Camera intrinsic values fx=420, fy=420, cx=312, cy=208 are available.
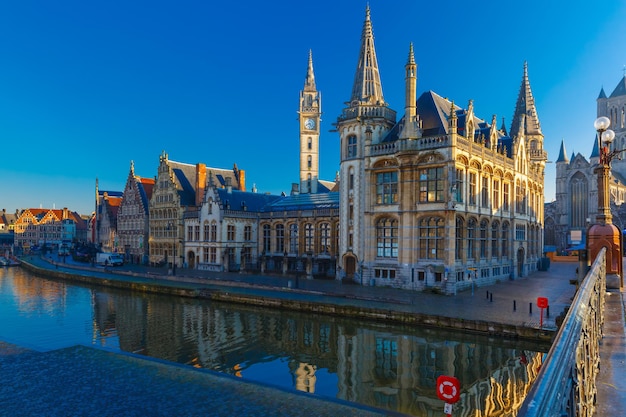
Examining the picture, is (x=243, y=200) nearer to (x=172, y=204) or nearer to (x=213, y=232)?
(x=213, y=232)

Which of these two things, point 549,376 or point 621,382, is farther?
point 621,382

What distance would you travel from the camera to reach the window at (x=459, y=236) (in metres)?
36.4

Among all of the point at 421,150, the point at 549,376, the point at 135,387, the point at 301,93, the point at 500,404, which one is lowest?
the point at 500,404

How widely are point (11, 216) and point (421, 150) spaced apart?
16224cm

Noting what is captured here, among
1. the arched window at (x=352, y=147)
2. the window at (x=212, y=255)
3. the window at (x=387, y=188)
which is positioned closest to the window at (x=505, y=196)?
the window at (x=387, y=188)

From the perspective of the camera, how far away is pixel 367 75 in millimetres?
42812

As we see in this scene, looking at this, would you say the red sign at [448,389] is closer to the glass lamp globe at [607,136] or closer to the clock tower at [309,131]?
the glass lamp globe at [607,136]

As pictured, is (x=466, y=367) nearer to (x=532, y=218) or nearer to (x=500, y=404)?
(x=500, y=404)

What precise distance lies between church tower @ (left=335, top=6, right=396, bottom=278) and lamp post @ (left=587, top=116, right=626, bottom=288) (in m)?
24.3

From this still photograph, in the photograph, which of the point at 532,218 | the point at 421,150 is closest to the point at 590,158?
the point at 532,218

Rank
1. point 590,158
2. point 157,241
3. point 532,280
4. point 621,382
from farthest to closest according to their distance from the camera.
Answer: point 590,158 < point 157,241 < point 532,280 < point 621,382

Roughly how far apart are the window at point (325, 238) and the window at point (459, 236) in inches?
642

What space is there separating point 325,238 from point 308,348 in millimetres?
26685

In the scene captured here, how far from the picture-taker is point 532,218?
52.8 meters
